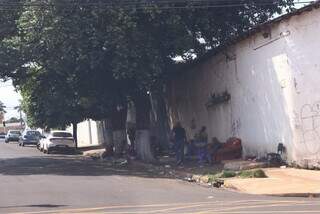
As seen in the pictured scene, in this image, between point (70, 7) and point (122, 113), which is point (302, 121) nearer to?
point (70, 7)

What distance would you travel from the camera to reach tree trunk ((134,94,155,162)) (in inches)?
1157

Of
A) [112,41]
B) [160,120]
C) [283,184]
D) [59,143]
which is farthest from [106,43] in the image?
[59,143]

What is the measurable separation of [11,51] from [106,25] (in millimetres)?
4390

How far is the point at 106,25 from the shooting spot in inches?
1002

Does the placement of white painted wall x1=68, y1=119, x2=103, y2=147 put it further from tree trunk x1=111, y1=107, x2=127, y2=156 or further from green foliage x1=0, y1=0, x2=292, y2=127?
green foliage x1=0, y1=0, x2=292, y2=127

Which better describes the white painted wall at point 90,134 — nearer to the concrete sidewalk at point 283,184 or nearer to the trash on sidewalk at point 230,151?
the trash on sidewalk at point 230,151

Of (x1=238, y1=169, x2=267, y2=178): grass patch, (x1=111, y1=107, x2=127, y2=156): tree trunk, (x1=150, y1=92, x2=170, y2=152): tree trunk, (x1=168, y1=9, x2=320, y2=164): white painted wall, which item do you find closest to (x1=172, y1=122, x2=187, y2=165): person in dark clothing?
(x1=168, y1=9, x2=320, y2=164): white painted wall

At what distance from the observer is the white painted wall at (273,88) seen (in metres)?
20.5

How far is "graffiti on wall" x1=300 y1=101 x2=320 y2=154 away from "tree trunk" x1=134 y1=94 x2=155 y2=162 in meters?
9.51

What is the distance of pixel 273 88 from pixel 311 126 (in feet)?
9.24

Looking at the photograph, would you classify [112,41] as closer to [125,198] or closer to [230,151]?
[230,151]

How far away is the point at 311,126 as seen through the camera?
67.4ft

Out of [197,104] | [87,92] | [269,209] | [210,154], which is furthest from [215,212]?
[197,104]

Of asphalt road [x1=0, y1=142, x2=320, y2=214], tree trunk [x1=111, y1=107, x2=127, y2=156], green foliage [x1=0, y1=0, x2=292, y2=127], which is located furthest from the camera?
tree trunk [x1=111, y1=107, x2=127, y2=156]
